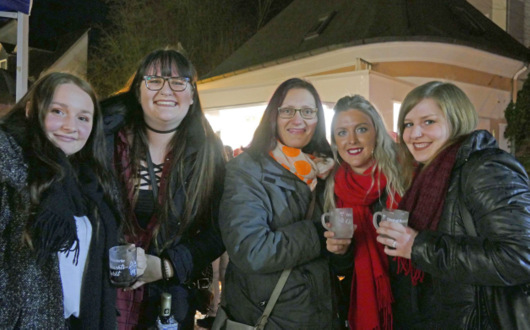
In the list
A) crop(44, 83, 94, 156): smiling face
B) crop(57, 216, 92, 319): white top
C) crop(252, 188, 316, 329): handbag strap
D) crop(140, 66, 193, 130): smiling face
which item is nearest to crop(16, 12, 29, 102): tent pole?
crop(140, 66, 193, 130): smiling face

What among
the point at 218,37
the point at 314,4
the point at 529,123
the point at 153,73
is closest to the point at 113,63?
the point at 218,37

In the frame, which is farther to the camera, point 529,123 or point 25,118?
point 529,123

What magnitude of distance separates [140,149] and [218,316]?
1.09m

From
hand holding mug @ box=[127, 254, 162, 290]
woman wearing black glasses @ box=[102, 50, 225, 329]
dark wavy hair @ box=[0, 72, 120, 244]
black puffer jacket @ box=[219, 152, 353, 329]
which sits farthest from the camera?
woman wearing black glasses @ box=[102, 50, 225, 329]

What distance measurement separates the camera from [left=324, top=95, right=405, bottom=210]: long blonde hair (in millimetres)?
2539

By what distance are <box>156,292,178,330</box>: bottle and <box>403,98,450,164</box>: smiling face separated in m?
1.55

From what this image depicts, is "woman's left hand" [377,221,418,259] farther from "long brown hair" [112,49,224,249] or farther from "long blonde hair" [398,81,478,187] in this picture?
"long brown hair" [112,49,224,249]

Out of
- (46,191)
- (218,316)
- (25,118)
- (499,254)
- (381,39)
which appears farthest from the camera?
(381,39)

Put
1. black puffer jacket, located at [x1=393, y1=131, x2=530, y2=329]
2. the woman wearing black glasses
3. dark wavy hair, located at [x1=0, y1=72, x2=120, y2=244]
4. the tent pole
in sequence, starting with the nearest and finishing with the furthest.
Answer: black puffer jacket, located at [x1=393, y1=131, x2=530, y2=329] < dark wavy hair, located at [x1=0, y1=72, x2=120, y2=244] < the woman wearing black glasses < the tent pole

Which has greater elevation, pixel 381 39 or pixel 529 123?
pixel 381 39

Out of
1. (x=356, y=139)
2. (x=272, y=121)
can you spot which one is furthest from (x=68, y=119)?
(x=356, y=139)

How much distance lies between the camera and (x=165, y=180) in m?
2.52

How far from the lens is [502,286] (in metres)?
1.76

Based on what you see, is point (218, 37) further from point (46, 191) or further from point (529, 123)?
point (46, 191)
